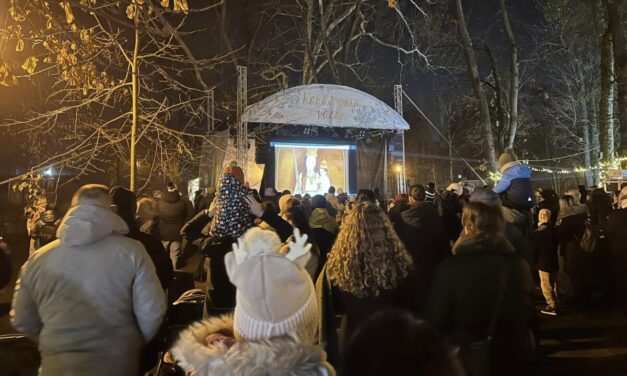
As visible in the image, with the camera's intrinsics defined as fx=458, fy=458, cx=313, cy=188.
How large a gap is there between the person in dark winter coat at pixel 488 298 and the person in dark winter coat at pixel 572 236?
4.45 metres

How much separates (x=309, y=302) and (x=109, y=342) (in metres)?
1.32

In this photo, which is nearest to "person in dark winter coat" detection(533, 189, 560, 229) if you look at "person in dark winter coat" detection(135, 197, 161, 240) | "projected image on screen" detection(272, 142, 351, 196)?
"person in dark winter coat" detection(135, 197, 161, 240)

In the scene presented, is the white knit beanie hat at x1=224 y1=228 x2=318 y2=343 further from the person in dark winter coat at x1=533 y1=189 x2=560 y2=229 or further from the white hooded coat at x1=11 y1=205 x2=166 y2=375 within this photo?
the person in dark winter coat at x1=533 y1=189 x2=560 y2=229

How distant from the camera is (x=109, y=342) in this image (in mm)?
2504

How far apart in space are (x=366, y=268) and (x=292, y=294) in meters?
1.25

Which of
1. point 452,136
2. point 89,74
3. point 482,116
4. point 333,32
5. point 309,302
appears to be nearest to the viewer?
point 309,302

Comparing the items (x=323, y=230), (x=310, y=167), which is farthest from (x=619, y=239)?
(x=310, y=167)

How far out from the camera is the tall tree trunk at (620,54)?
35.9 feet

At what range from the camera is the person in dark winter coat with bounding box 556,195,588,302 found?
6.92m

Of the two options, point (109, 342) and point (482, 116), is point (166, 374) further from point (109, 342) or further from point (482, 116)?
point (482, 116)

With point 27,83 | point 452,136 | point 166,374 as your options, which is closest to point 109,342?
point 166,374

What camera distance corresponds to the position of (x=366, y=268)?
2.96 m

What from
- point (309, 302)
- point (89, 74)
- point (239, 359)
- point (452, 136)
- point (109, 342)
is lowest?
point (109, 342)

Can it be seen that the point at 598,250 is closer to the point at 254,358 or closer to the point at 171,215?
the point at 254,358
